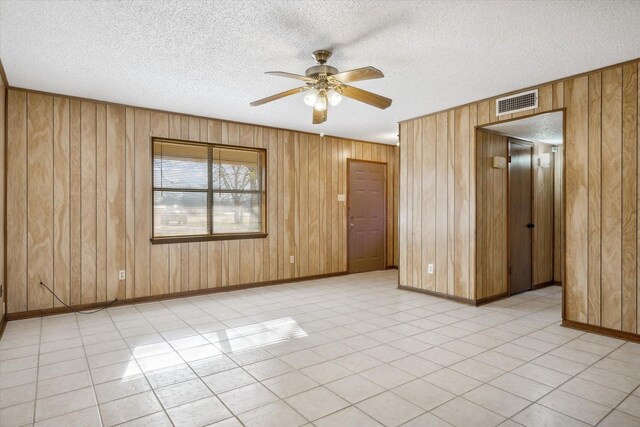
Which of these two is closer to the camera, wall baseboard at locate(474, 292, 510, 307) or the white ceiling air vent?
the white ceiling air vent

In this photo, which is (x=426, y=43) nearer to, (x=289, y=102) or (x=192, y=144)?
(x=289, y=102)

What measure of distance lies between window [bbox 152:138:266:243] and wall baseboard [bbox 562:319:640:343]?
13.7ft

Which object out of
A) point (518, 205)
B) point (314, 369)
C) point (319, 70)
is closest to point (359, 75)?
point (319, 70)

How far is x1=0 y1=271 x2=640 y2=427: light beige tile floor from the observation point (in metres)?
2.23

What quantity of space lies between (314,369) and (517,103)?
3621 mm

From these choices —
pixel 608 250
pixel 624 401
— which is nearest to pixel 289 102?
pixel 608 250

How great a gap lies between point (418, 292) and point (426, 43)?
358 cm

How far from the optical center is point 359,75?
9.30 feet

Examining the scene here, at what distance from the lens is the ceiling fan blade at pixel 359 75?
2.71m

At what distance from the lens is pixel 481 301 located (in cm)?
481

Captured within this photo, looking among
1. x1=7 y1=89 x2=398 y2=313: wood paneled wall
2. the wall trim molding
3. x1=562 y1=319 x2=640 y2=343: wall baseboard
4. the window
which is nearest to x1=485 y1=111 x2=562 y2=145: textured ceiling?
x1=562 y1=319 x2=640 y2=343: wall baseboard

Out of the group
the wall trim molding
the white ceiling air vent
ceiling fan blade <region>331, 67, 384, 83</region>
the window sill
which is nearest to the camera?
ceiling fan blade <region>331, 67, 384, 83</region>

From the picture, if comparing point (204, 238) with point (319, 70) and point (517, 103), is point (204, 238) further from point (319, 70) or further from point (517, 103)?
point (517, 103)

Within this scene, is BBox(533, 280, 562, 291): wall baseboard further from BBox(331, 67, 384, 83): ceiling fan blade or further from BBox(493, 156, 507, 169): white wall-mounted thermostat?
BBox(331, 67, 384, 83): ceiling fan blade
